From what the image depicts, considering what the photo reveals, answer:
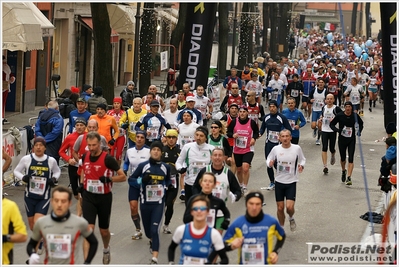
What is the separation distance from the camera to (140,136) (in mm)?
14109

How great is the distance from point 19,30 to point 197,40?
5.01 m

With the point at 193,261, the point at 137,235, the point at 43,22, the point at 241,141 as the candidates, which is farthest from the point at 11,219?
the point at 43,22

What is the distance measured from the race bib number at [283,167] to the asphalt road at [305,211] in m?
0.95

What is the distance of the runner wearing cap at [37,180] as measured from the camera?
42.0 feet

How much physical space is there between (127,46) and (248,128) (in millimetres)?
28965

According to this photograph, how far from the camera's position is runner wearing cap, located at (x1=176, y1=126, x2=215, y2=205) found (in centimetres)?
1446

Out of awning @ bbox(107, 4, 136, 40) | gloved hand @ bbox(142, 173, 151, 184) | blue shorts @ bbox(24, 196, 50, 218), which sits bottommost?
blue shorts @ bbox(24, 196, 50, 218)

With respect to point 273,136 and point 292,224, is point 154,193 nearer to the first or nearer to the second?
point 292,224

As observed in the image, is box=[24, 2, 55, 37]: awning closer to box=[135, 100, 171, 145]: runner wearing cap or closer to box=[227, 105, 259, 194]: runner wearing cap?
box=[135, 100, 171, 145]: runner wearing cap

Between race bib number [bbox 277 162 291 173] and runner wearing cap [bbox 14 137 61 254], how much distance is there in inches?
135

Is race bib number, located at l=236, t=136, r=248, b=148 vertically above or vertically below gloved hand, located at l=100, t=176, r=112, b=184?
above

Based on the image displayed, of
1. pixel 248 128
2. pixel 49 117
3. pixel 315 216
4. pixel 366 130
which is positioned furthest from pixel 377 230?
pixel 366 130

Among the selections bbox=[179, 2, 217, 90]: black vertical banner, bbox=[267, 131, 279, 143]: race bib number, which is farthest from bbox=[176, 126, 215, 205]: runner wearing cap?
bbox=[179, 2, 217, 90]: black vertical banner

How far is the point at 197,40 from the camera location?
20.7 meters
